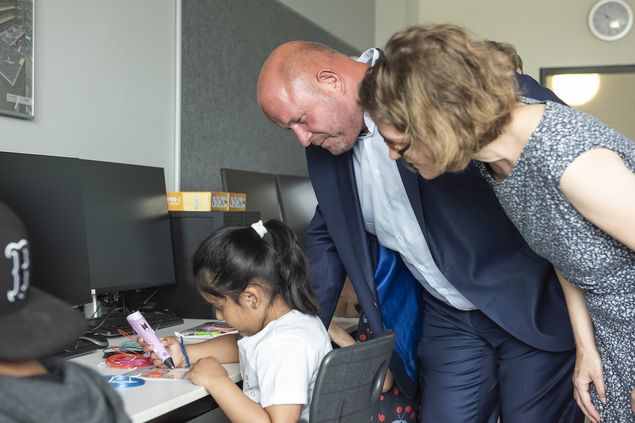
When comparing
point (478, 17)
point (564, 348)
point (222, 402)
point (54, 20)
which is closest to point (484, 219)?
point (564, 348)

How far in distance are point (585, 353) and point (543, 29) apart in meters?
4.64

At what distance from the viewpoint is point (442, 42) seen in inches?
46.8

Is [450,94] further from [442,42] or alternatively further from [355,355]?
[355,355]

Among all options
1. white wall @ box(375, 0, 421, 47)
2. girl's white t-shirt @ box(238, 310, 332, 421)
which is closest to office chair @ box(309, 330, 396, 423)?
girl's white t-shirt @ box(238, 310, 332, 421)

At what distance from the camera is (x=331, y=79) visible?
164 cm

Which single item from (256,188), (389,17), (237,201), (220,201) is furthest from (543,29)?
(220,201)

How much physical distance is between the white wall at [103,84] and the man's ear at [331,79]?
865mm

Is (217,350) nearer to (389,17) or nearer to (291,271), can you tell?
(291,271)

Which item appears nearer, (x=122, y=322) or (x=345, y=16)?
(x=122, y=322)

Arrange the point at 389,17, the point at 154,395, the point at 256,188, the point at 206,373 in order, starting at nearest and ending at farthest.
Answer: the point at 154,395
the point at 206,373
the point at 256,188
the point at 389,17

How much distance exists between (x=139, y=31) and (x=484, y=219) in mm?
1440

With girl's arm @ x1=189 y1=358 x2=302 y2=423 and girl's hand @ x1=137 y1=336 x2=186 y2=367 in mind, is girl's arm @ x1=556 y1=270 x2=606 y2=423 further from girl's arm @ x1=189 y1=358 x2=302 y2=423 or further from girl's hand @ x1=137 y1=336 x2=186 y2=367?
girl's hand @ x1=137 y1=336 x2=186 y2=367

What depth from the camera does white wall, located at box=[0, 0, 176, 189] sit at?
2092 mm

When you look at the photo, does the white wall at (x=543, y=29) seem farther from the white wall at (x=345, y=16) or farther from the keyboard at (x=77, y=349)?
the keyboard at (x=77, y=349)
